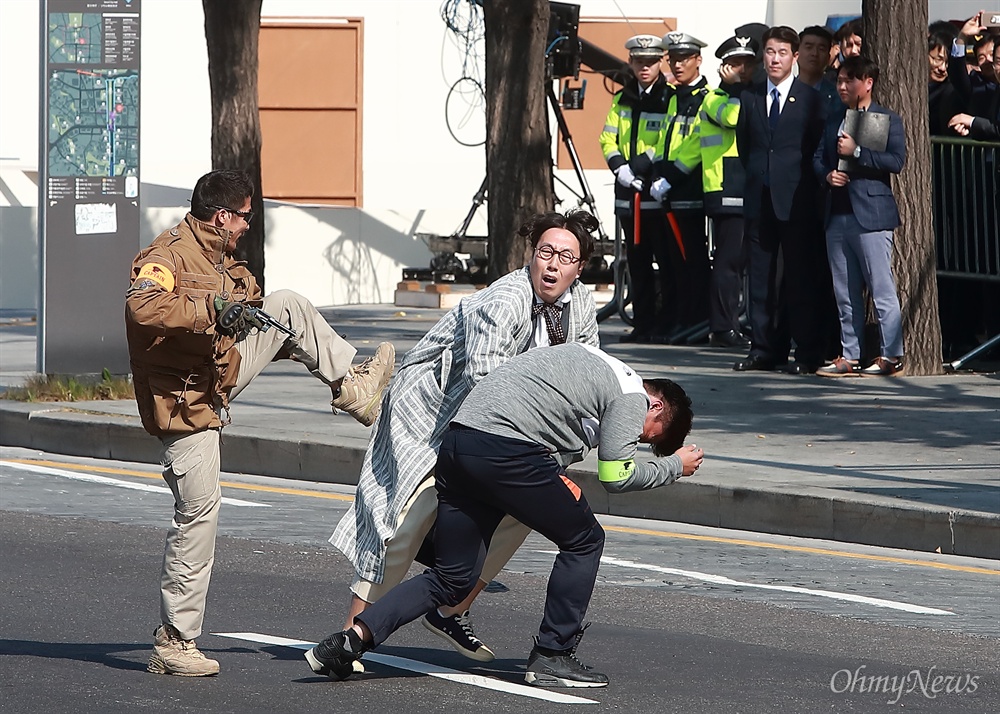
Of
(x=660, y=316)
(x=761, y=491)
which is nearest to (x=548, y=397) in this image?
(x=761, y=491)

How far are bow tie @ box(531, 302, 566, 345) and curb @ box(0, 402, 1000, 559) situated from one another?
3.39 metres

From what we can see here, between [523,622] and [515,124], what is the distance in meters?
9.40

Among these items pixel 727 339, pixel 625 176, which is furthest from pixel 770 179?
pixel 727 339

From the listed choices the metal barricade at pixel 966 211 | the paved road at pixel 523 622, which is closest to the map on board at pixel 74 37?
the paved road at pixel 523 622

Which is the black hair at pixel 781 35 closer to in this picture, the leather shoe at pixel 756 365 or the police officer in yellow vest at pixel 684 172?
the police officer in yellow vest at pixel 684 172

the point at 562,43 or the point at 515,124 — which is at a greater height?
the point at 562,43

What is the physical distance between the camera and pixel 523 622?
7.49 m

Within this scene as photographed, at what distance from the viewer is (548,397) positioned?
605 centimetres

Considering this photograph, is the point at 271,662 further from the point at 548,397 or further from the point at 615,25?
the point at 615,25

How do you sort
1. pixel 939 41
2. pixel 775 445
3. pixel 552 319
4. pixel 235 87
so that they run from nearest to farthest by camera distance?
pixel 552 319 < pixel 775 445 < pixel 939 41 < pixel 235 87

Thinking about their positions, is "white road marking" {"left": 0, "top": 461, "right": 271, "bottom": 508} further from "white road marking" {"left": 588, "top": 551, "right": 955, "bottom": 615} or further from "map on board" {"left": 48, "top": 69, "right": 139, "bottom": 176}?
"map on board" {"left": 48, "top": 69, "right": 139, "bottom": 176}

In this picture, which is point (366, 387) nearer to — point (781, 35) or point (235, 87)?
point (781, 35)

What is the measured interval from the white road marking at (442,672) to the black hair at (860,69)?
7977 mm

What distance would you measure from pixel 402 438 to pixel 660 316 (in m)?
11.3
